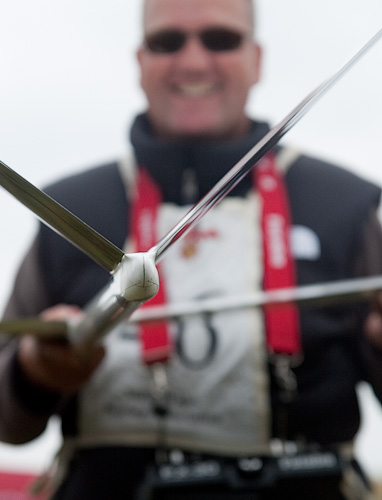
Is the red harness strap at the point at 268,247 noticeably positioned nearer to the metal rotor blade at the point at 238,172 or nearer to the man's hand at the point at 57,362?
the man's hand at the point at 57,362

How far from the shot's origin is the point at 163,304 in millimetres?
470

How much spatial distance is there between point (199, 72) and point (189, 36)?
1.0 inches

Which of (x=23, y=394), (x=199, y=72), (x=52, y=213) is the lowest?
(x=23, y=394)

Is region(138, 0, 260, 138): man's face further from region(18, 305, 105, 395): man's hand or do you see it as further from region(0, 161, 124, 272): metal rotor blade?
region(0, 161, 124, 272): metal rotor blade

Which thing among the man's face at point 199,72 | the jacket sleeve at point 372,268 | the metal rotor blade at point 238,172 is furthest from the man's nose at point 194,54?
the metal rotor blade at point 238,172

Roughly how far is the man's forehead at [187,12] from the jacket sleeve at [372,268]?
0.59 ft

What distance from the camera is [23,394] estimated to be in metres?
0.47

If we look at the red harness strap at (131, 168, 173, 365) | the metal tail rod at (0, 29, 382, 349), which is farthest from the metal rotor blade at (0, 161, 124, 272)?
the red harness strap at (131, 168, 173, 365)

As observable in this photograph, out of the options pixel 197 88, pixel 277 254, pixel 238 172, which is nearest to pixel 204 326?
pixel 277 254

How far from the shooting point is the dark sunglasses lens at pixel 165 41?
50 cm

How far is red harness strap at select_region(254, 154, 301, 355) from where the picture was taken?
18.3 inches

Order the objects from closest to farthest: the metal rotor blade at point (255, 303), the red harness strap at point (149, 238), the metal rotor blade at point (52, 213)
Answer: the metal rotor blade at point (52, 213), the metal rotor blade at point (255, 303), the red harness strap at point (149, 238)

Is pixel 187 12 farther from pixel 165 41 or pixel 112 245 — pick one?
pixel 112 245

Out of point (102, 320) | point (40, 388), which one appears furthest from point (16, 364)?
point (102, 320)
